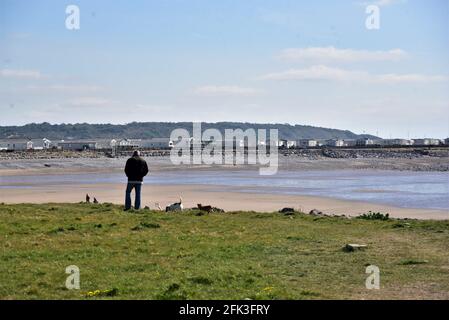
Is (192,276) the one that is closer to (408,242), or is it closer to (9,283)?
(9,283)

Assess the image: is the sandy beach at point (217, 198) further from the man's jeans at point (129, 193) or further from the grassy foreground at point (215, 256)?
the grassy foreground at point (215, 256)

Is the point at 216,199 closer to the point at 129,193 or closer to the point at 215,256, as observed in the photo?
the point at 129,193

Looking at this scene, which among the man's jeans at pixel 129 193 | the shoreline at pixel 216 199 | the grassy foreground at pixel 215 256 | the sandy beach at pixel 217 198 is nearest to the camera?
the grassy foreground at pixel 215 256

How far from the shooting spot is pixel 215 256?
41.5 feet

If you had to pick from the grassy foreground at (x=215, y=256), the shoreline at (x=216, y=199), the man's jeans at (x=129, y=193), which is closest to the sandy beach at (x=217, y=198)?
the shoreline at (x=216, y=199)

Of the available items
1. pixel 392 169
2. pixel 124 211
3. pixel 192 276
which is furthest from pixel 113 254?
pixel 392 169

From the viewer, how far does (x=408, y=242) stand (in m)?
15.2

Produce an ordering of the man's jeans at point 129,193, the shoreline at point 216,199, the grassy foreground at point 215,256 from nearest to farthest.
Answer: the grassy foreground at point 215,256, the man's jeans at point 129,193, the shoreline at point 216,199

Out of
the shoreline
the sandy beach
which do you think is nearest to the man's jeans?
the sandy beach

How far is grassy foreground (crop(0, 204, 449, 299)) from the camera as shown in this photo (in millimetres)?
9766

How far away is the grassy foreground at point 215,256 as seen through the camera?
9.77 metres

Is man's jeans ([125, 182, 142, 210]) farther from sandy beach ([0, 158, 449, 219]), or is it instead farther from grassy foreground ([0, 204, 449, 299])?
sandy beach ([0, 158, 449, 219])

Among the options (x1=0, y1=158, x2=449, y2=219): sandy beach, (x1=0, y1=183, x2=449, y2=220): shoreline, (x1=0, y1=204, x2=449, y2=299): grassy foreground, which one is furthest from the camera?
(x1=0, y1=158, x2=449, y2=219): sandy beach

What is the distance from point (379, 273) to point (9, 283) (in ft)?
19.8
